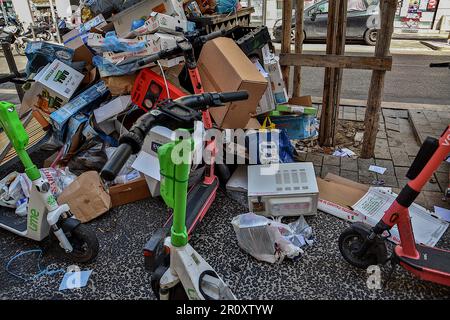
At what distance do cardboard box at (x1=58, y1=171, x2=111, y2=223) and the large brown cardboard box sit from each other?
1132 mm

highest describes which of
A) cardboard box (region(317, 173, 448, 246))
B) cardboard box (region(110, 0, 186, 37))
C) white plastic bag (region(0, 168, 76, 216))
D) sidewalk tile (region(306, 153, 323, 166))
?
cardboard box (region(110, 0, 186, 37))

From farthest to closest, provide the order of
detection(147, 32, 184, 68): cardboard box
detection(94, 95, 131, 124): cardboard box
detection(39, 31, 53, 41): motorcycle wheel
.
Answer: detection(39, 31, 53, 41): motorcycle wheel < detection(94, 95, 131, 124): cardboard box < detection(147, 32, 184, 68): cardboard box

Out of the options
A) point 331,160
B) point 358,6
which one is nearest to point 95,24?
point 331,160

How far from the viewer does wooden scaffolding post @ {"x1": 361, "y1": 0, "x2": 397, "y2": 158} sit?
2922 millimetres

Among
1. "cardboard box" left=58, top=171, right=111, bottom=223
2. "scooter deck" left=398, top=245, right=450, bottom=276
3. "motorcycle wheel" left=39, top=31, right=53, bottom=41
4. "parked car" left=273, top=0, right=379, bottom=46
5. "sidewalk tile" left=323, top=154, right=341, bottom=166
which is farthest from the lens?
"motorcycle wheel" left=39, top=31, right=53, bottom=41

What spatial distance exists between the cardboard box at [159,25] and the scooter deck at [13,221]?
73.4 inches

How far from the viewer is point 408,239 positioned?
186 cm

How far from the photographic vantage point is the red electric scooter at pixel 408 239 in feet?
5.52

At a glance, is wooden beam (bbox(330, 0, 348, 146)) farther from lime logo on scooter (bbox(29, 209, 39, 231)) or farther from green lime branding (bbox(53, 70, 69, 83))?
lime logo on scooter (bbox(29, 209, 39, 231))

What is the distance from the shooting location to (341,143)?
3857 millimetres

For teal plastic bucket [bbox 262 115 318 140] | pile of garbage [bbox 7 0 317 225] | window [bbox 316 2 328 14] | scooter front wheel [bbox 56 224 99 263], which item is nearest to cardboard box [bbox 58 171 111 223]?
pile of garbage [bbox 7 0 317 225]
